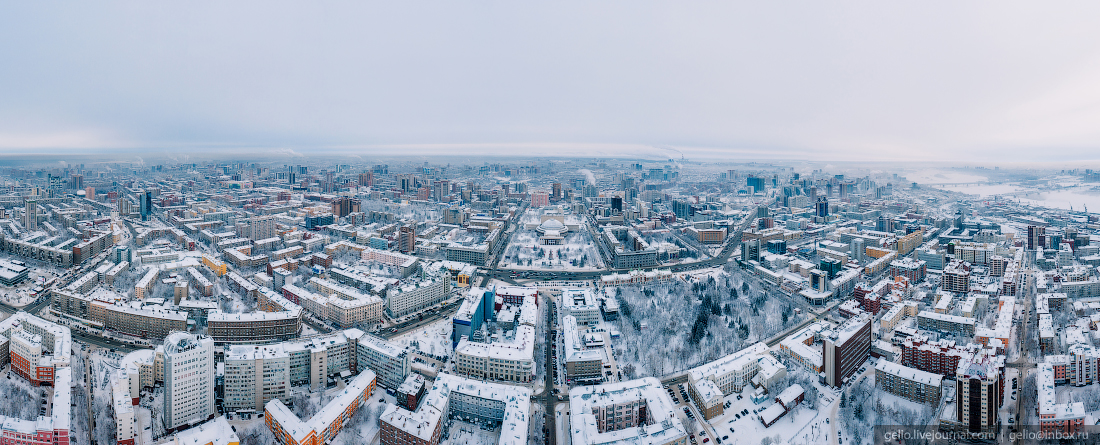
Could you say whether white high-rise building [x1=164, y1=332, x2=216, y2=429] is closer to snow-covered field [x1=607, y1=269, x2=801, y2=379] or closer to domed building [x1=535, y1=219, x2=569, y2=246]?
snow-covered field [x1=607, y1=269, x2=801, y2=379]

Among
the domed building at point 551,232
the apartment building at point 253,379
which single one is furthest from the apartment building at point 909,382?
the domed building at point 551,232

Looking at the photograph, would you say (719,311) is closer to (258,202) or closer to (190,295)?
(190,295)

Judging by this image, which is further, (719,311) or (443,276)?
(443,276)

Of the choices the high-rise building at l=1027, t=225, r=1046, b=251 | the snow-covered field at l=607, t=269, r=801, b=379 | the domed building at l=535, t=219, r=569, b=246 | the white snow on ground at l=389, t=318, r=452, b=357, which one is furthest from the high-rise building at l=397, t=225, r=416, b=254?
the high-rise building at l=1027, t=225, r=1046, b=251

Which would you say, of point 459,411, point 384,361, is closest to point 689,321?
point 459,411

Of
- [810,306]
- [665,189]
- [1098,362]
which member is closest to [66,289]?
[810,306]
